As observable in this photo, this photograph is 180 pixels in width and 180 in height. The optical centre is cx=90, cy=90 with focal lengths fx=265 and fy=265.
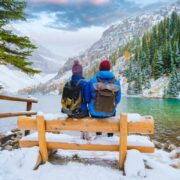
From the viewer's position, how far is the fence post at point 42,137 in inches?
237

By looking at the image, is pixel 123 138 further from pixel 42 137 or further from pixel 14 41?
pixel 14 41

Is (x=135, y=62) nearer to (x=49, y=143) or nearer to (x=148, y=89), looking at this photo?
(x=148, y=89)

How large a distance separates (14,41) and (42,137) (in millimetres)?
8199

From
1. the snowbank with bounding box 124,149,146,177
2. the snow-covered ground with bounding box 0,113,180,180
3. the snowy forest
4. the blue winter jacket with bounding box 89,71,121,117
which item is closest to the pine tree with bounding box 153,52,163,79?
the snowy forest

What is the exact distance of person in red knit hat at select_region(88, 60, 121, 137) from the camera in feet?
19.0

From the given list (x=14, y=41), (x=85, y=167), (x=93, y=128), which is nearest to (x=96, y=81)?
(x=93, y=128)

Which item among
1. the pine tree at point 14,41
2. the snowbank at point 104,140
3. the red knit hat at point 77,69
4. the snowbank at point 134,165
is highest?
the pine tree at point 14,41

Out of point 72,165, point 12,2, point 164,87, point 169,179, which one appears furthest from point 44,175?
point 164,87

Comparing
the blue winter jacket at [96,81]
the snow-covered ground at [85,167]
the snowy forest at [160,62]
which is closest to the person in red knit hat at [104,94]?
the blue winter jacket at [96,81]

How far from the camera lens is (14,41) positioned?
1304cm

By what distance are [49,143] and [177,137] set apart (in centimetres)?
1039

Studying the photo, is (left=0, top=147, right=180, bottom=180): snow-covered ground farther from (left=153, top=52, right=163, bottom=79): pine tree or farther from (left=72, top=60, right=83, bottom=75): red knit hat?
(left=153, top=52, right=163, bottom=79): pine tree

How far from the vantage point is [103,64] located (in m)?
6.11

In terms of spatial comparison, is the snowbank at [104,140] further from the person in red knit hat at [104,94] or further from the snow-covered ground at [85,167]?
the person in red knit hat at [104,94]
